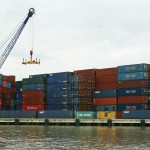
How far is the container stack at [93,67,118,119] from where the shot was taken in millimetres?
101400

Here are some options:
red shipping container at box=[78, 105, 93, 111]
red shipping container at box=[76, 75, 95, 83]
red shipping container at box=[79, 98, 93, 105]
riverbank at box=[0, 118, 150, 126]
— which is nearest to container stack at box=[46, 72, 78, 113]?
red shipping container at box=[78, 105, 93, 111]

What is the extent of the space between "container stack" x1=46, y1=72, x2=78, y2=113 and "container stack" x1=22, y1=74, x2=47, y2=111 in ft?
4.98

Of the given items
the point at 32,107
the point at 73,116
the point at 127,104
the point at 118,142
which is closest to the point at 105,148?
the point at 118,142

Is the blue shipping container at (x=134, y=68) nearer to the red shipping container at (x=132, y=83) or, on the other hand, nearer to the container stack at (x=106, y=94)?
the red shipping container at (x=132, y=83)

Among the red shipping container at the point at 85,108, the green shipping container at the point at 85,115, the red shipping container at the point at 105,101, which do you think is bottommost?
the green shipping container at the point at 85,115

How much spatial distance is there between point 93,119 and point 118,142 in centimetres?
4631

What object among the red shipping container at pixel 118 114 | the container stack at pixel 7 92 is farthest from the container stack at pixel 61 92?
the container stack at pixel 7 92

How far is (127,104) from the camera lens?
318 ft

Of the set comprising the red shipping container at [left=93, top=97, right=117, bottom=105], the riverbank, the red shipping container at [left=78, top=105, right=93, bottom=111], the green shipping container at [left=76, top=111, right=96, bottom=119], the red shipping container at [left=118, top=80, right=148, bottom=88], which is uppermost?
the red shipping container at [left=118, top=80, right=148, bottom=88]

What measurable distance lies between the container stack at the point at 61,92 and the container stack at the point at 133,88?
43.1 ft

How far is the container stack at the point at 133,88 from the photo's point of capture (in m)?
94.6

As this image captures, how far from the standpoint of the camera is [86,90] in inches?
4242

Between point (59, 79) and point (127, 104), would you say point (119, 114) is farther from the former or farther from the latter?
point (59, 79)

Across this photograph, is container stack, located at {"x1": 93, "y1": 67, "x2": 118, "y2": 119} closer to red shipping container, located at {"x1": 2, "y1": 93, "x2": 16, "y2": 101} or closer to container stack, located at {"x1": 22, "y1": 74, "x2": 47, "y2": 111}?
container stack, located at {"x1": 22, "y1": 74, "x2": 47, "y2": 111}
